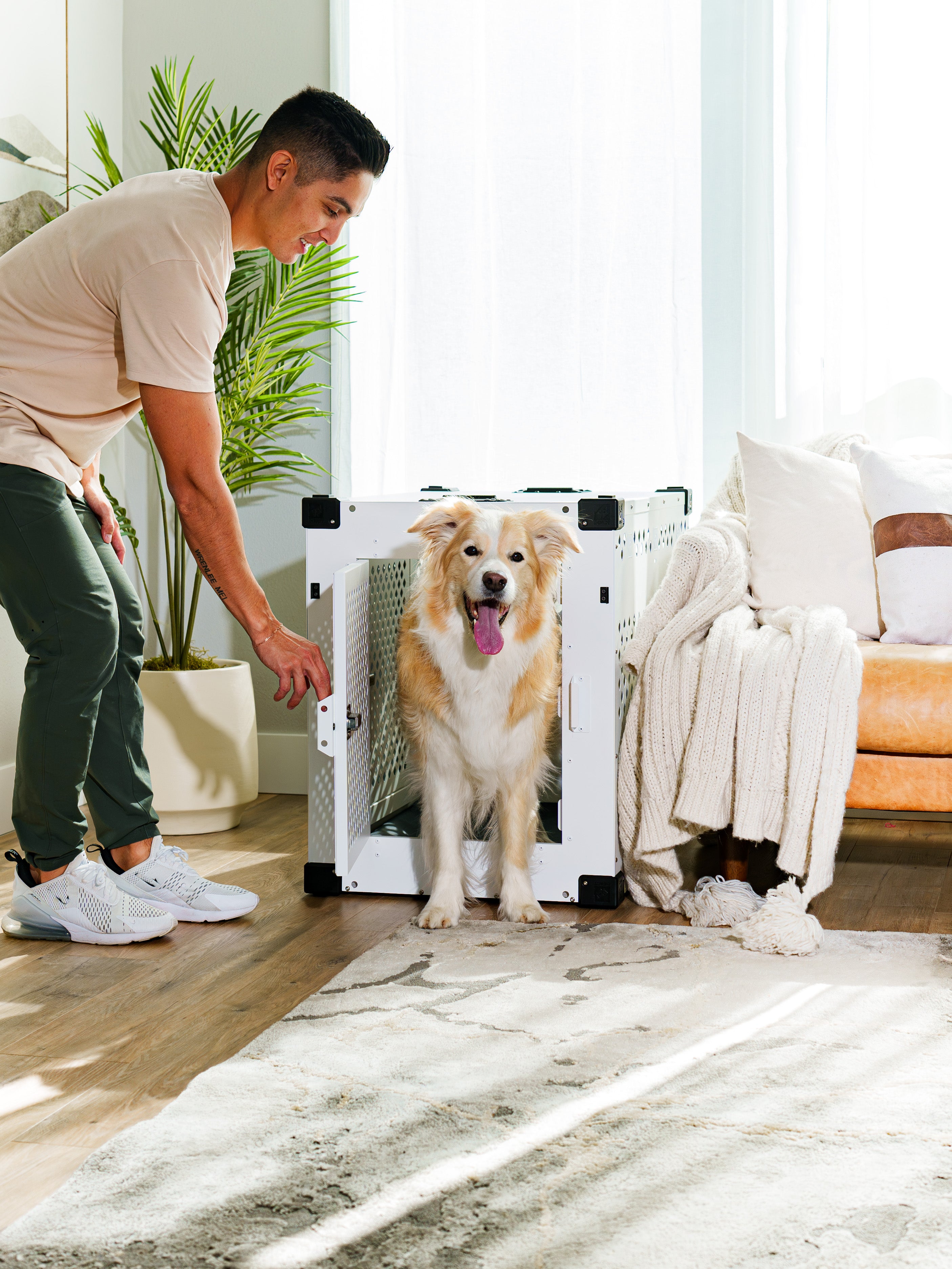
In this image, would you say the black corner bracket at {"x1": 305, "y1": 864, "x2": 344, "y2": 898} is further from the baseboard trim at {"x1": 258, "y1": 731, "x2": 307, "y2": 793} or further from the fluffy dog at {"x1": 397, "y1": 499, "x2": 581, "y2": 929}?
the baseboard trim at {"x1": 258, "y1": 731, "x2": 307, "y2": 793}

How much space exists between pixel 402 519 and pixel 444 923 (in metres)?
0.81

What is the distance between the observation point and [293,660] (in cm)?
202

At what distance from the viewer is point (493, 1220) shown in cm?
130

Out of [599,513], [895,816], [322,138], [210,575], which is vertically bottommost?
[895,816]

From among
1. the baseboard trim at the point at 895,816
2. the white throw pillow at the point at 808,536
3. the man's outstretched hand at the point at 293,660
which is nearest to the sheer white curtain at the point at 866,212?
the white throw pillow at the point at 808,536

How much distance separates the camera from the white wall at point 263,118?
367 centimetres

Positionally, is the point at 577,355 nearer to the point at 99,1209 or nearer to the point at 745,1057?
the point at 745,1057

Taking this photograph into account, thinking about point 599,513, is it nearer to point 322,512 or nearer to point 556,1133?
point 322,512

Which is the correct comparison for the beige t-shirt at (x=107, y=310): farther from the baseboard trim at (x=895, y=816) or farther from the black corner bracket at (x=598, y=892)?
the baseboard trim at (x=895, y=816)

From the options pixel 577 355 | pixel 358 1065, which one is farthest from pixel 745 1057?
pixel 577 355

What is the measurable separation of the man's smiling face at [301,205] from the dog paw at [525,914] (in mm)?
1283

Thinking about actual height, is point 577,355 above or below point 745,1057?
above

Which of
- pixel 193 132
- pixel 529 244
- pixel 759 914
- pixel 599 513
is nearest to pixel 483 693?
pixel 599 513

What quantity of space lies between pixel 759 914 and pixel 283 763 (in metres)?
1.86
